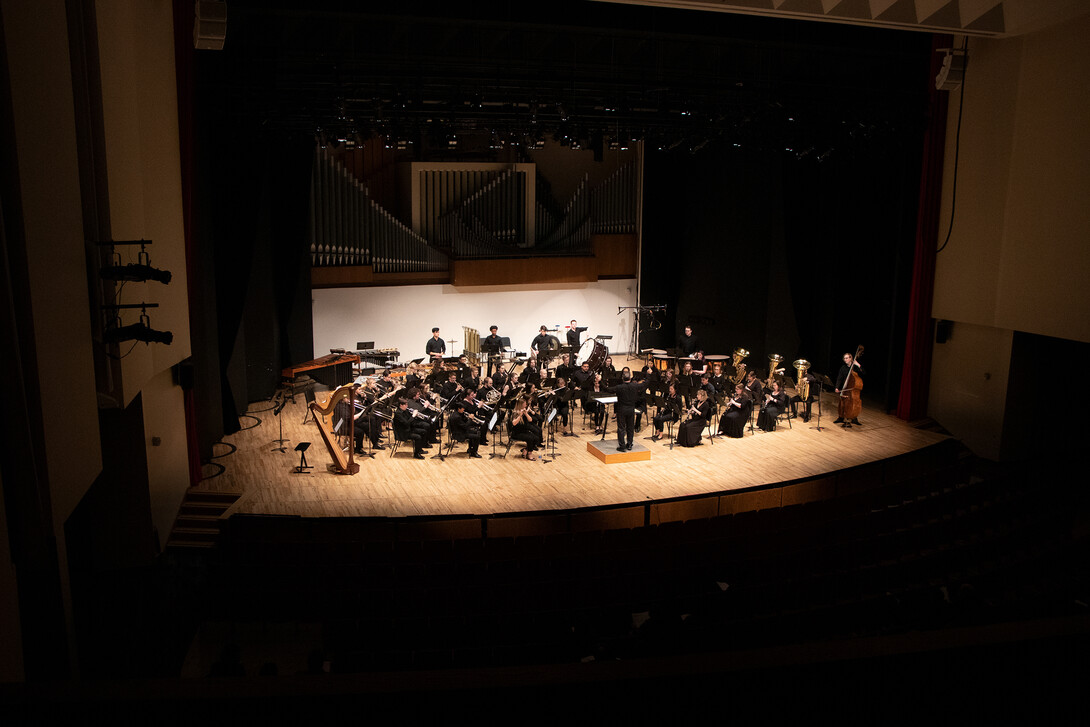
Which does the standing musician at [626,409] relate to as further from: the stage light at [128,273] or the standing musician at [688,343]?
the stage light at [128,273]

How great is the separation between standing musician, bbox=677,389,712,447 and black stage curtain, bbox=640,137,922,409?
3370 millimetres

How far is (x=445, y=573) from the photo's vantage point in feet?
19.8

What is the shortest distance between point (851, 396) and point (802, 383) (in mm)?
685

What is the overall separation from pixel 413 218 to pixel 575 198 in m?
3.15

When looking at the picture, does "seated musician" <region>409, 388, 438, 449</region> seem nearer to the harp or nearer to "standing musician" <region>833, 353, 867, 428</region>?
the harp

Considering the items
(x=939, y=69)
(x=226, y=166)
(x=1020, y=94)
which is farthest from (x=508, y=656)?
(x=939, y=69)

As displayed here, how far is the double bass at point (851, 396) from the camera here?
38.5ft

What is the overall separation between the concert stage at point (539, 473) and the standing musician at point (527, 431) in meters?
0.20

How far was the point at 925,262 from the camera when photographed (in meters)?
11.6

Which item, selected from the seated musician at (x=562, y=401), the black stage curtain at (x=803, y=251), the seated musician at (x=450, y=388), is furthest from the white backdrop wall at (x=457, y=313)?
the seated musician at (x=450, y=388)

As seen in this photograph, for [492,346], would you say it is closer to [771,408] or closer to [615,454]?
[615,454]

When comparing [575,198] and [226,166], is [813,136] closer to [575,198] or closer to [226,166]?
[575,198]

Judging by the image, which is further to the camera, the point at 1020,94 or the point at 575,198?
the point at 575,198

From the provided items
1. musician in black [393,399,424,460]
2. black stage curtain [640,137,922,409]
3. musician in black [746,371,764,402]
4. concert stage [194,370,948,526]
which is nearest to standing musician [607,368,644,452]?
concert stage [194,370,948,526]
